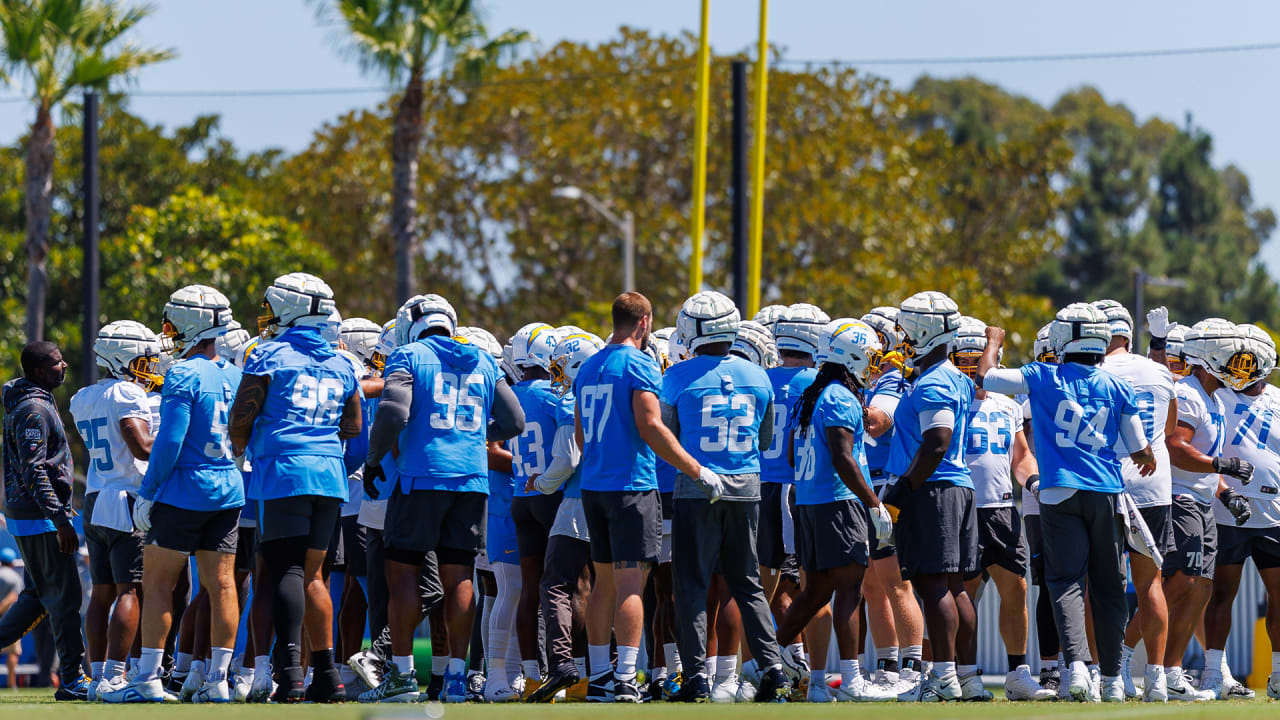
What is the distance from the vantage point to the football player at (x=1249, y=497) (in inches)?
431

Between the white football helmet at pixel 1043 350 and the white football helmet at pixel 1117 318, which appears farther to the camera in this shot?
the white football helmet at pixel 1043 350

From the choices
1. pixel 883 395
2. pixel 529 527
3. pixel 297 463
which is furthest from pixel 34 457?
pixel 883 395

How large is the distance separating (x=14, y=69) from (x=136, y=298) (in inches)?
306

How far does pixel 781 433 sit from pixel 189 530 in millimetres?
3357

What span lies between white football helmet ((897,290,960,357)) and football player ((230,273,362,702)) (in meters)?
3.08

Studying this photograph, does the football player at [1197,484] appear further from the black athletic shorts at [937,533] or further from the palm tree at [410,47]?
the palm tree at [410,47]

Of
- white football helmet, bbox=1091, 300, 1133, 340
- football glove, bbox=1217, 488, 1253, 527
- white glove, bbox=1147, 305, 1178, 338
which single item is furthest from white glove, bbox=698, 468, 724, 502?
white glove, bbox=1147, 305, 1178, 338

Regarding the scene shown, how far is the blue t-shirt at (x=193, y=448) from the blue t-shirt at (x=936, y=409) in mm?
3638

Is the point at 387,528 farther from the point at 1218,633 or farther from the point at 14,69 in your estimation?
the point at 14,69

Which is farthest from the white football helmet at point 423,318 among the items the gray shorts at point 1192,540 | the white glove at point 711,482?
the gray shorts at point 1192,540

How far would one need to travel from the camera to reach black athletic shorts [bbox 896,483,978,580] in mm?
9875

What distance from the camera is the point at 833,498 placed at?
9836mm

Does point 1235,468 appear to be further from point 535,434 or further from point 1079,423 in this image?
point 535,434

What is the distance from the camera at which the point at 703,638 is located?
30.6 ft
